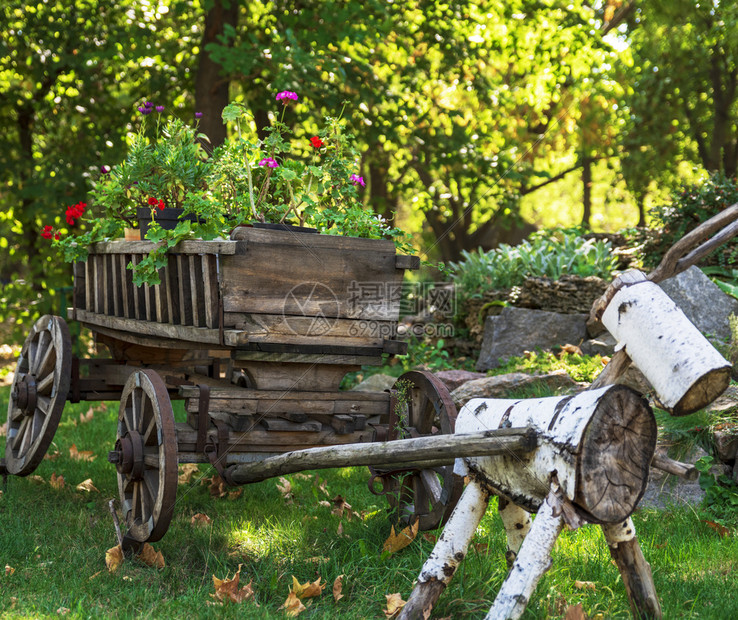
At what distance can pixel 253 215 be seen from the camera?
13.2 feet

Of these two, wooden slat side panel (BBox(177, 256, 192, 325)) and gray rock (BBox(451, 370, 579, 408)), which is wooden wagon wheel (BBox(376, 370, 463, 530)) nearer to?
wooden slat side panel (BBox(177, 256, 192, 325))

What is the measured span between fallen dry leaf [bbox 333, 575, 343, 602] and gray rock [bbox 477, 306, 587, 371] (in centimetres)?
414

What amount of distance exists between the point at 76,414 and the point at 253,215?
4.27m

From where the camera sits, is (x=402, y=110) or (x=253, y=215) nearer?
(x=253, y=215)

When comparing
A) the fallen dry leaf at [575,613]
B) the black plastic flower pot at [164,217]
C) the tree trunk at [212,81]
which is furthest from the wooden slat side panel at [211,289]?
the tree trunk at [212,81]

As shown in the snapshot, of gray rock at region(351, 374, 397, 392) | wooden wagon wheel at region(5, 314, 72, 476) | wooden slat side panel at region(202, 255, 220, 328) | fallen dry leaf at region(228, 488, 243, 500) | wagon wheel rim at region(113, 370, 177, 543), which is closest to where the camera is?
wagon wheel rim at region(113, 370, 177, 543)

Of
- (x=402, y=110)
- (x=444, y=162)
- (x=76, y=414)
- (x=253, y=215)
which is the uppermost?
(x=402, y=110)

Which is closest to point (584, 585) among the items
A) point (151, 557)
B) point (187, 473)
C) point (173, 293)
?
point (151, 557)

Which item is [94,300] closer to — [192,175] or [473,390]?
[192,175]

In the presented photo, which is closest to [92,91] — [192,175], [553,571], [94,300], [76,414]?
[76,414]

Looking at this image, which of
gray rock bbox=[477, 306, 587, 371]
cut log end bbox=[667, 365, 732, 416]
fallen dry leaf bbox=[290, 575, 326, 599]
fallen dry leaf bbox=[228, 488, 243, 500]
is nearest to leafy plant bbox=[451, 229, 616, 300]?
gray rock bbox=[477, 306, 587, 371]

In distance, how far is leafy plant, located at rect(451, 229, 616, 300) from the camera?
7.68 m

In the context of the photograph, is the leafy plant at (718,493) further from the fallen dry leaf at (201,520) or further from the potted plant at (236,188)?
the fallen dry leaf at (201,520)

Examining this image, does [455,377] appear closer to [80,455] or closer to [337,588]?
[80,455]
